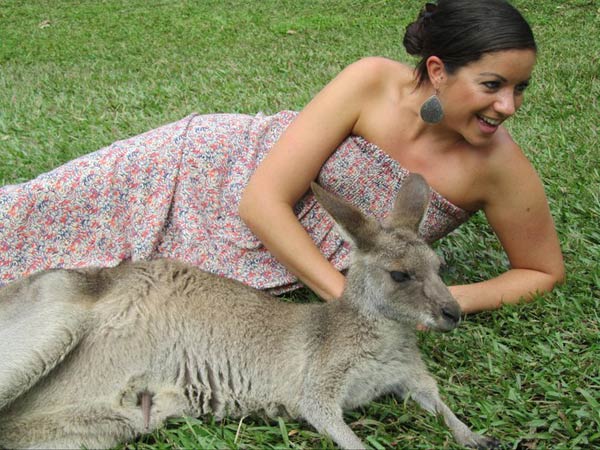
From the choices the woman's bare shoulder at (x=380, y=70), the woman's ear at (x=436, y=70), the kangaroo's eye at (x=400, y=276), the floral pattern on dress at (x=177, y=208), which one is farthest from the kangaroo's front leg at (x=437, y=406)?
the woman's bare shoulder at (x=380, y=70)

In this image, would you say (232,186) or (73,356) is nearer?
(73,356)

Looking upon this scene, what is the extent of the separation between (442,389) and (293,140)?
1079 mm

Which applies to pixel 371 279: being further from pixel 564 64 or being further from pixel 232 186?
pixel 564 64

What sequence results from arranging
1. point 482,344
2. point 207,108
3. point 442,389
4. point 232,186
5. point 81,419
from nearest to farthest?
point 81,419
point 442,389
point 482,344
point 232,186
point 207,108

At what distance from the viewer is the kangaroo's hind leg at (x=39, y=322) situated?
243 cm

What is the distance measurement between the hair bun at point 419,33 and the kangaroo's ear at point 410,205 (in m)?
0.60

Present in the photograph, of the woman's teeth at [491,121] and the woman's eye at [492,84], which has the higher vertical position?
the woman's eye at [492,84]

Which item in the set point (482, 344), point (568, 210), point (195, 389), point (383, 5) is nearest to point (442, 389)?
point (482, 344)

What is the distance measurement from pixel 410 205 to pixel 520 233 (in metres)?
0.70

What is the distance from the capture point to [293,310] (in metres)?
2.78

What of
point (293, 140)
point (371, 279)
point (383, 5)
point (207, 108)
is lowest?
point (383, 5)

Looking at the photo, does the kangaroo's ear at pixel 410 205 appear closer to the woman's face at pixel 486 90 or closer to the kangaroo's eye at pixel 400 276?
the kangaroo's eye at pixel 400 276

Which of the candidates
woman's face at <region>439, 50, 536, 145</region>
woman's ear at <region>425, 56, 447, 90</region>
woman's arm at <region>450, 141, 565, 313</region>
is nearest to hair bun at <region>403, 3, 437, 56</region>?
woman's ear at <region>425, 56, 447, 90</region>

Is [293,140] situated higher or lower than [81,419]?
higher
